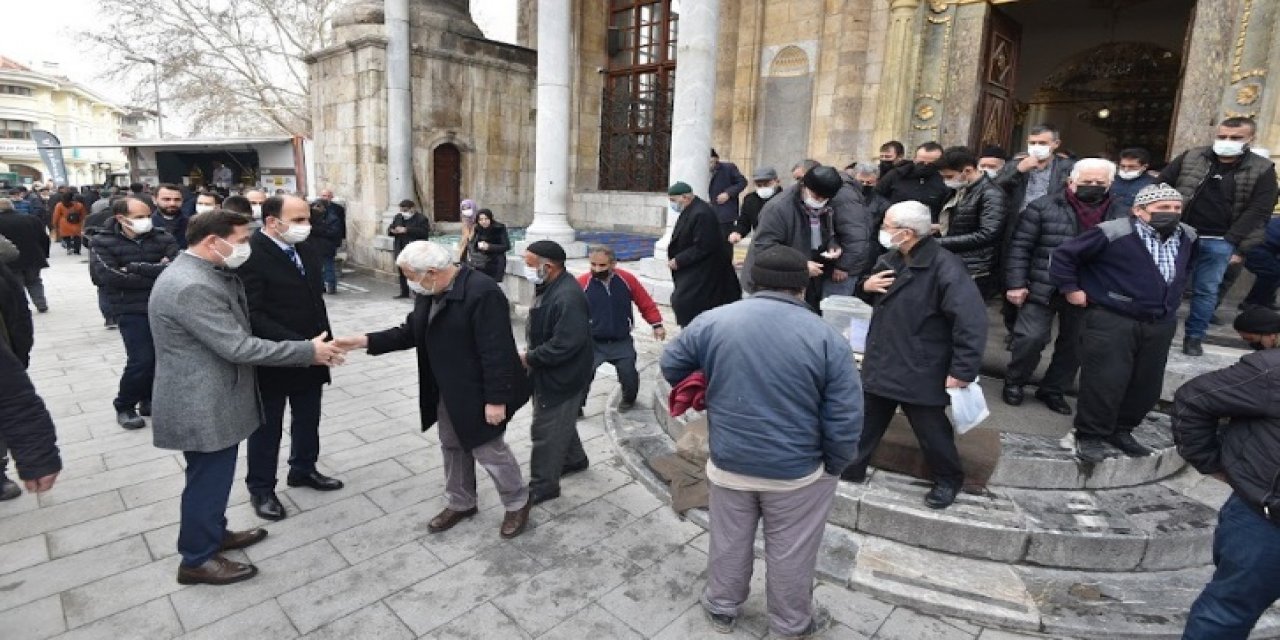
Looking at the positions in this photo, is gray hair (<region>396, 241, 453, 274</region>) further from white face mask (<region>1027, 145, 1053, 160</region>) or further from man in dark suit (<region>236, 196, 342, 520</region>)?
white face mask (<region>1027, 145, 1053, 160</region>)

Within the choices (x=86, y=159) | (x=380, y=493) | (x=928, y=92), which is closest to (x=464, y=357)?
(x=380, y=493)

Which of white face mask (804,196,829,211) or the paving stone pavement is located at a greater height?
white face mask (804,196,829,211)

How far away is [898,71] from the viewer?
8.85 metres

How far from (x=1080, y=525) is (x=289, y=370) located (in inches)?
174

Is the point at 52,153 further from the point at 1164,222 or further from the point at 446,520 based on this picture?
the point at 1164,222

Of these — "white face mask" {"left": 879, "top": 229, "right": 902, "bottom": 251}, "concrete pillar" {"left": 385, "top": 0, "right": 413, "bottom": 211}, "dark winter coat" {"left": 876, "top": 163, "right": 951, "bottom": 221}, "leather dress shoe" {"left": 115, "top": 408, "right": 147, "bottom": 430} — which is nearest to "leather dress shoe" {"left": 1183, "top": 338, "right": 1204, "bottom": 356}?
"dark winter coat" {"left": 876, "top": 163, "right": 951, "bottom": 221}

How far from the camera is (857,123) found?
9.52 metres

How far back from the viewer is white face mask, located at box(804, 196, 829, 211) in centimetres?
453

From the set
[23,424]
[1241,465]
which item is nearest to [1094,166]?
[1241,465]

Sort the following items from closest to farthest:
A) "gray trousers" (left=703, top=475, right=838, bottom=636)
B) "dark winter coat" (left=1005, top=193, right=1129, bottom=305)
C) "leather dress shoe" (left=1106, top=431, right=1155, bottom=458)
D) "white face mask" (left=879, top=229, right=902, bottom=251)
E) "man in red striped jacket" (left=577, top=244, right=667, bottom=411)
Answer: "gray trousers" (left=703, top=475, right=838, bottom=636) < "white face mask" (left=879, top=229, right=902, bottom=251) < "leather dress shoe" (left=1106, top=431, right=1155, bottom=458) < "dark winter coat" (left=1005, top=193, right=1129, bottom=305) < "man in red striped jacket" (left=577, top=244, right=667, bottom=411)

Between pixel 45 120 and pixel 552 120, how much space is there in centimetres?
6856

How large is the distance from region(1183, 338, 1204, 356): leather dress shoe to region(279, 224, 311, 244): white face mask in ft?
21.6

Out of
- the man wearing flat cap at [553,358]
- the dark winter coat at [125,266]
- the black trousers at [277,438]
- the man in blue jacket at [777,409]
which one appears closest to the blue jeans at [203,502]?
the black trousers at [277,438]

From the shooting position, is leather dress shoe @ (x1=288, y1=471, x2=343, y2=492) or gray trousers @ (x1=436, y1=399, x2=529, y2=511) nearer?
gray trousers @ (x1=436, y1=399, x2=529, y2=511)
